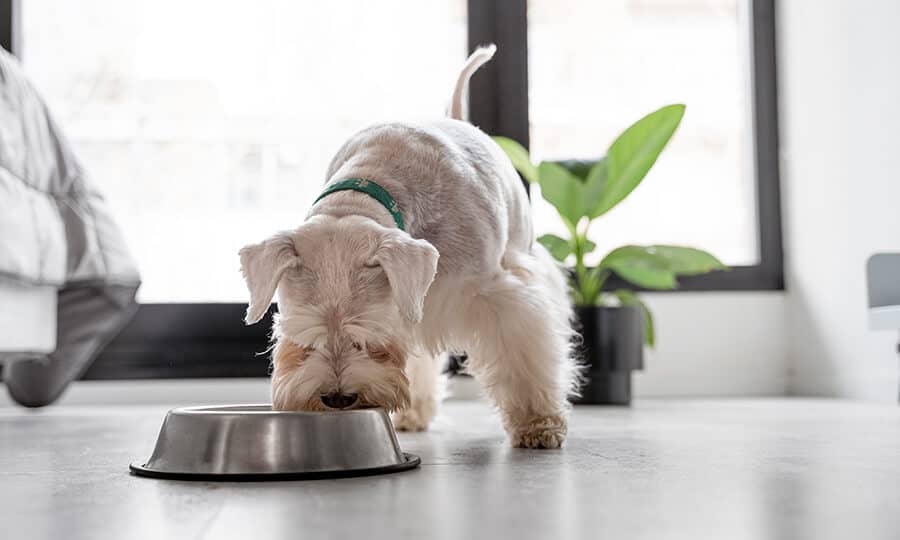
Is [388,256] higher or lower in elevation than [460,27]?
lower

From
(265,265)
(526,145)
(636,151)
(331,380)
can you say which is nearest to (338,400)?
(331,380)

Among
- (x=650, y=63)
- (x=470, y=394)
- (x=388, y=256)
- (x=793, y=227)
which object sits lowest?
(x=470, y=394)

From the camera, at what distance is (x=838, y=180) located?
13.5 feet

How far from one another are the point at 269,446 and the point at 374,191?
2.01 feet

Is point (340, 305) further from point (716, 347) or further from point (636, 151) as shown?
point (716, 347)

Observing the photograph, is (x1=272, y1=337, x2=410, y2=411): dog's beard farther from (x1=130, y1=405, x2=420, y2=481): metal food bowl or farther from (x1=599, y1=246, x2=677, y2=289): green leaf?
(x1=599, y1=246, x2=677, y2=289): green leaf

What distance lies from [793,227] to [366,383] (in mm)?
3195

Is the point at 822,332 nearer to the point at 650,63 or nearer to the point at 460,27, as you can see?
the point at 650,63

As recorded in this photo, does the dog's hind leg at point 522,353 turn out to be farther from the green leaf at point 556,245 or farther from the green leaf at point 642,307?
the green leaf at point 642,307

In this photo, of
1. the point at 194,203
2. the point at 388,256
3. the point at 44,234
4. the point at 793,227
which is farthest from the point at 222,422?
the point at 793,227

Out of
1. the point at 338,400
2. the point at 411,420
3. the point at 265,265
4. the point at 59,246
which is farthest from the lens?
the point at 59,246

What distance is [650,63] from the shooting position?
4762 millimetres

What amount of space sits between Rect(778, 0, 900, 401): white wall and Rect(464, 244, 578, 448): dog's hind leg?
1.86 metres

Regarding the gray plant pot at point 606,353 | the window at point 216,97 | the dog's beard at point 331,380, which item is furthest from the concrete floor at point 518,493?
the window at point 216,97
